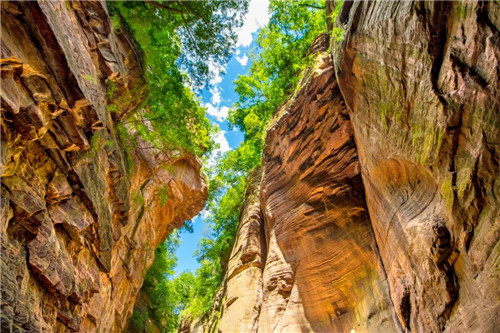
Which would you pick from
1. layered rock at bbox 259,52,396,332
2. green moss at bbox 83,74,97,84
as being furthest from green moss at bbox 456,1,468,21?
green moss at bbox 83,74,97,84

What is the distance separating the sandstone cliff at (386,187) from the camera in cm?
413

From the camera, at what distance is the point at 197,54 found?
1110 cm

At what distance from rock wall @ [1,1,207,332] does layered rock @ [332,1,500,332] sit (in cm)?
664

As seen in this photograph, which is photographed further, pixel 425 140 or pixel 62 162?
pixel 62 162

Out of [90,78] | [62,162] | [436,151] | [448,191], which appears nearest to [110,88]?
[90,78]

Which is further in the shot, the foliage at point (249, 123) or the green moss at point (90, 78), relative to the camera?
the foliage at point (249, 123)

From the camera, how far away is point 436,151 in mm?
4859

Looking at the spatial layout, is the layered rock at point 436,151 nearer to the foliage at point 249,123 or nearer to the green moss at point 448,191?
the green moss at point 448,191

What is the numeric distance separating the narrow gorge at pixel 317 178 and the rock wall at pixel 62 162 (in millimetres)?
36

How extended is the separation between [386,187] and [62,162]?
304 inches

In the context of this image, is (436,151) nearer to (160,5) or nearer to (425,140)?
(425,140)

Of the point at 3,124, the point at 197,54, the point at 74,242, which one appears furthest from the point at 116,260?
the point at 197,54

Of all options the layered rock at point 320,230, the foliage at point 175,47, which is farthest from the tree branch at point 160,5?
the layered rock at point 320,230

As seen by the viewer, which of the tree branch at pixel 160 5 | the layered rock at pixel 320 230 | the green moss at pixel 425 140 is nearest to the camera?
the green moss at pixel 425 140
